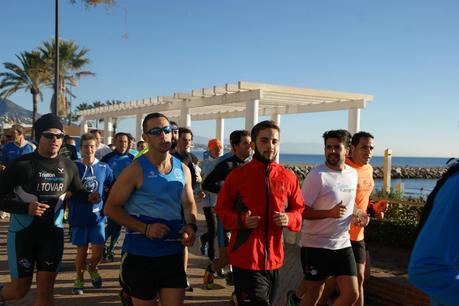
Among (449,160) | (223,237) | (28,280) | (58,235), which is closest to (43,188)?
(58,235)

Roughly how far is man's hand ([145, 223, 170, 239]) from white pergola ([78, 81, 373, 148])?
12.7 metres

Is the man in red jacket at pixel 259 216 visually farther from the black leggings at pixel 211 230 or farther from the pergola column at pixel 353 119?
the pergola column at pixel 353 119

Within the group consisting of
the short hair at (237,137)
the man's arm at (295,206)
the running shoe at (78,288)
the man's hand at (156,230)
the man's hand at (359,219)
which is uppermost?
the short hair at (237,137)

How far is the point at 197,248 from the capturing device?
29.2 ft

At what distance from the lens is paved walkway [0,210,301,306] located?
5.70 m

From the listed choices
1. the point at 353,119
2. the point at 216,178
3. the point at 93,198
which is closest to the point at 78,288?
the point at 93,198

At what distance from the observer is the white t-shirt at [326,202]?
14.4 ft

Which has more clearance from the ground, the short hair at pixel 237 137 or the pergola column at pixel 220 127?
the pergola column at pixel 220 127

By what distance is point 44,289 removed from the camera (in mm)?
4238

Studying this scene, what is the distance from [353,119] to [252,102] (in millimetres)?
5323

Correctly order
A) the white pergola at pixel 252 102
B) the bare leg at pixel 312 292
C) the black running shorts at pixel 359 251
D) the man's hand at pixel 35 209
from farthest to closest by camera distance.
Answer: the white pergola at pixel 252 102 < the black running shorts at pixel 359 251 < the bare leg at pixel 312 292 < the man's hand at pixel 35 209

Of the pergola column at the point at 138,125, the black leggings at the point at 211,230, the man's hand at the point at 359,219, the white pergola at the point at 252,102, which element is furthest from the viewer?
the pergola column at the point at 138,125

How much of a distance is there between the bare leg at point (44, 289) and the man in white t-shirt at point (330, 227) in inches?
92.9

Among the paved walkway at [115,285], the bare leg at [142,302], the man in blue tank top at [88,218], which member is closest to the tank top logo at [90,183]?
the man in blue tank top at [88,218]
